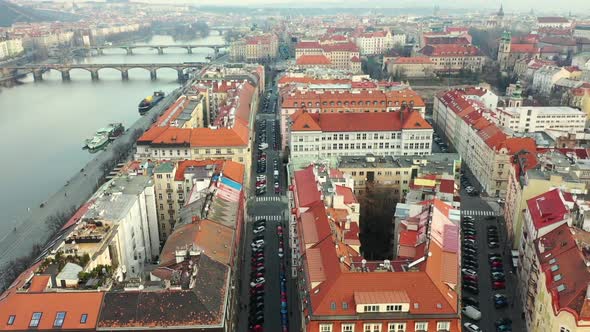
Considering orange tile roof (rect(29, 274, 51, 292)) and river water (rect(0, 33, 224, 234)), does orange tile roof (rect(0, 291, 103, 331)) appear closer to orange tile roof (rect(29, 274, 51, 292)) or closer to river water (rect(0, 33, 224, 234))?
orange tile roof (rect(29, 274, 51, 292))

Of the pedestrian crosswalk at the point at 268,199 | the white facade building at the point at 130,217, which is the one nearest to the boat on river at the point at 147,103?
the pedestrian crosswalk at the point at 268,199

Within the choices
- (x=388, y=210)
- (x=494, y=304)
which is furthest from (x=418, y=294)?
(x=388, y=210)

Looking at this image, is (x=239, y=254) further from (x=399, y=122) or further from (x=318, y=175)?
(x=399, y=122)

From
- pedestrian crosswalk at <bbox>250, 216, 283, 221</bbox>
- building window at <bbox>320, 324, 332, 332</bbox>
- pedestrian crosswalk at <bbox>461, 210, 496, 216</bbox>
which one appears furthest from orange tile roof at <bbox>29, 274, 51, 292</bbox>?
pedestrian crosswalk at <bbox>461, 210, 496, 216</bbox>

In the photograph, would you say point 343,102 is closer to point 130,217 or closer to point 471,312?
point 130,217

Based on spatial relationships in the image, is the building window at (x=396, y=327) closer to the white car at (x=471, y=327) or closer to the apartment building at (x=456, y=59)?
the white car at (x=471, y=327)

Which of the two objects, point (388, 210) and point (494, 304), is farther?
point (388, 210)
